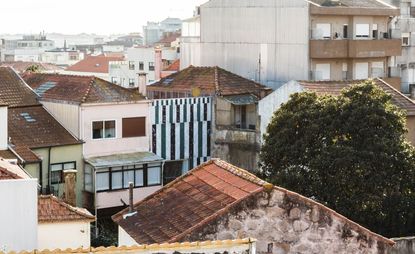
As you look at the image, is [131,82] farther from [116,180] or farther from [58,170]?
[58,170]

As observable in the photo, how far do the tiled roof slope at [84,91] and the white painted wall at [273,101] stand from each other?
6556mm

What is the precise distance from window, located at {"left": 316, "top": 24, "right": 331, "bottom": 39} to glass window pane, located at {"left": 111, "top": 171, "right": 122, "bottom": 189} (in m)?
16.4

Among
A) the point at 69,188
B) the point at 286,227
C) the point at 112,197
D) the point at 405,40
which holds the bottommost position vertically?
the point at 112,197

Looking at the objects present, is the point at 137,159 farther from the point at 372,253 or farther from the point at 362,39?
the point at 372,253

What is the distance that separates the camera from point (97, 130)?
157ft

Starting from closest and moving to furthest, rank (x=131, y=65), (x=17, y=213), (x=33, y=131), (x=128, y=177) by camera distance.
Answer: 1. (x=17, y=213)
2. (x=33, y=131)
3. (x=128, y=177)
4. (x=131, y=65)

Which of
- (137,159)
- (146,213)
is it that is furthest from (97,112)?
(146,213)

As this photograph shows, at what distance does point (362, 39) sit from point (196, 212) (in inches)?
1471

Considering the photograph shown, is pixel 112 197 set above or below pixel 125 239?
below

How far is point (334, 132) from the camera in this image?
35875mm

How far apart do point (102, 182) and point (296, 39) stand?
1622 centimetres

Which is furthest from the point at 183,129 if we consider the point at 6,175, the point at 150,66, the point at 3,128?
the point at 150,66

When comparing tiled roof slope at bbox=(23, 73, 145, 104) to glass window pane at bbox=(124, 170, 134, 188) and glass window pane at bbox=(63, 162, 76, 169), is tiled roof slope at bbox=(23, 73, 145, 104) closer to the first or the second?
glass window pane at bbox=(63, 162, 76, 169)

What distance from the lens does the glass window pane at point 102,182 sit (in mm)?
45719
